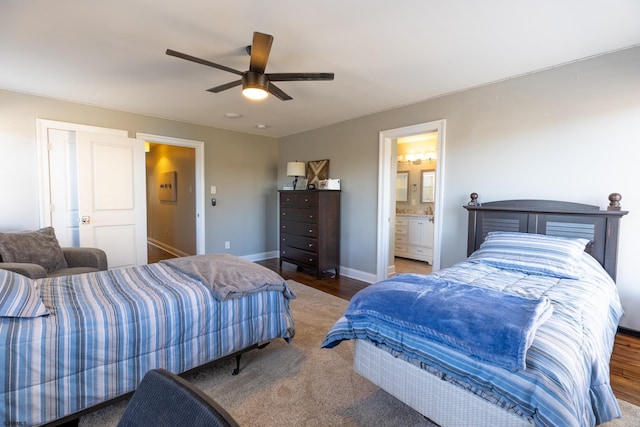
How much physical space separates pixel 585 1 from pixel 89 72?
156 inches

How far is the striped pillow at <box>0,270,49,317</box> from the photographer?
4.58ft

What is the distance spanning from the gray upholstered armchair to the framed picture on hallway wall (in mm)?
3113

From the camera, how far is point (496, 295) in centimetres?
157

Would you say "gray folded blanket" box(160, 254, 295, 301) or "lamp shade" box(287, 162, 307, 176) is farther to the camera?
"lamp shade" box(287, 162, 307, 176)

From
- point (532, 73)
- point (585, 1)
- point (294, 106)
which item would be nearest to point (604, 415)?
point (585, 1)

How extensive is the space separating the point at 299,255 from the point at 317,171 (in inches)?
56.8

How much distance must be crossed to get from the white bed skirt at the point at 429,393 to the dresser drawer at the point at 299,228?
275cm

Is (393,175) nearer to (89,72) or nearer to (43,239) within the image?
(89,72)

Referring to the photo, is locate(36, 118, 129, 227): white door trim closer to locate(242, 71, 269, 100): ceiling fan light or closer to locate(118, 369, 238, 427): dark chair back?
locate(242, 71, 269, 100): ceiling fan light

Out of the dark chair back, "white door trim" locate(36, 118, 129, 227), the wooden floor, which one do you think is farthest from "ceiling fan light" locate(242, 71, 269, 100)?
"white door trim" locate(36, 118, 129, 227)

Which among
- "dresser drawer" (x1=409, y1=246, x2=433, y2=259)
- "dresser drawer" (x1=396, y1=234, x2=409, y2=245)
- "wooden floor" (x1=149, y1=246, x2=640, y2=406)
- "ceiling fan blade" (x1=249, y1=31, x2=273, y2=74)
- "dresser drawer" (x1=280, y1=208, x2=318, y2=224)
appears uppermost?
"ceiling fan blade" (x1=249, y1=31, x2=273, y2=74)

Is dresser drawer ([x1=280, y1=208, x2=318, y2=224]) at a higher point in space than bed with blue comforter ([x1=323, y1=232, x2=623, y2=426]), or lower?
higher

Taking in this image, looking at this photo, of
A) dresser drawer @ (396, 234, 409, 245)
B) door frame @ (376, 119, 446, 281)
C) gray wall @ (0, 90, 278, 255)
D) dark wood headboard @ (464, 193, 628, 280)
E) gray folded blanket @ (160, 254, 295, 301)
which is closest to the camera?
gray folded blanket @ (160, 254, 295, 301)

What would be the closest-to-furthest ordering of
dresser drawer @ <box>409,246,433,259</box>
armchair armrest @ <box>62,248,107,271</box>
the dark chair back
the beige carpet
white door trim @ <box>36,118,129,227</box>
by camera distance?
the dark chair back → the beige carpet → armchair armrest @ <box>62,248,107,271</box> → white door trim @ <box>36,118,129,227</box> → dresser drawer @ <box>409,246,433,259</box>
